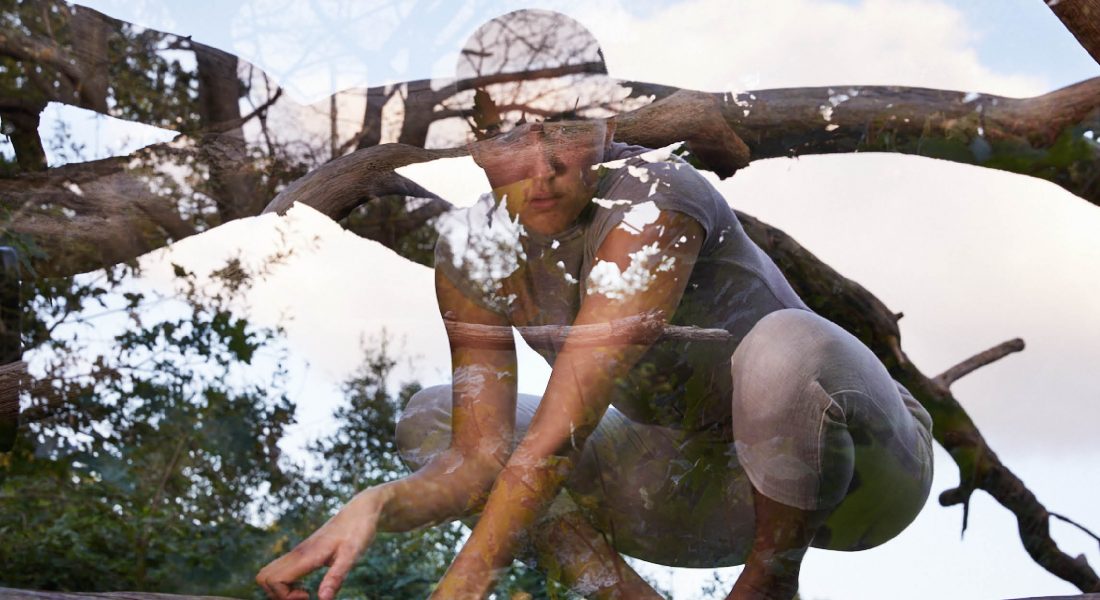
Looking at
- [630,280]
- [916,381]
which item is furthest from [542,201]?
[916,381]

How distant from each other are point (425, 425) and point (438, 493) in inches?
4.2

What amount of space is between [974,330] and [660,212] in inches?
16.9

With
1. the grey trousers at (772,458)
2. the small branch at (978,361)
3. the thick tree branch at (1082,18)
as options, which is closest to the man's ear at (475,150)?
the grey trousers at (772,458)

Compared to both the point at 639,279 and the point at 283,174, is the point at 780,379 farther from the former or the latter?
the point at 283,174

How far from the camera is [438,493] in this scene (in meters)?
1.15

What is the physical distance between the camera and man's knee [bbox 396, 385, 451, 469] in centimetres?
121

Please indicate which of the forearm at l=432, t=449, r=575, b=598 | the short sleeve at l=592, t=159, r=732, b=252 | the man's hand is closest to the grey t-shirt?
the short sleeve at l=592, t=159, r=732, b=252

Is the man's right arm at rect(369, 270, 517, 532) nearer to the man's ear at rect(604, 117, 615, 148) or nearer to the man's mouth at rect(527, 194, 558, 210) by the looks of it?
the man's mouth at rect(527, 194, 558, 210)

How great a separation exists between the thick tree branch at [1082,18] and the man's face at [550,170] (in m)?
0.60

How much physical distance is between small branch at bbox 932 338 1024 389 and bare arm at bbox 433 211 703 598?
0.37 meters

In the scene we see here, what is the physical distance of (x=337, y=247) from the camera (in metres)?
1.28

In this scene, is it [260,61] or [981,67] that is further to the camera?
[260,61]

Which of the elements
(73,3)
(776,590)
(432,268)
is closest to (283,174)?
(432,268)

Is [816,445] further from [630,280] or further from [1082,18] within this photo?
[1082,18]
